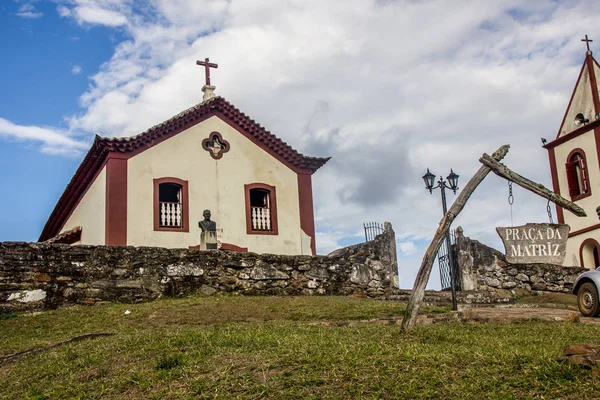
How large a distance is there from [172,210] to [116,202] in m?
1.88

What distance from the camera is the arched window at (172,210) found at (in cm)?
2242

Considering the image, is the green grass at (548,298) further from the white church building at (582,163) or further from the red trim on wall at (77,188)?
the red trim on wall at (77,188)

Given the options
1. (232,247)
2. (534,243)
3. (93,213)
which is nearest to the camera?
(534,243)

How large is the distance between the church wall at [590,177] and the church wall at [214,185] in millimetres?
12590

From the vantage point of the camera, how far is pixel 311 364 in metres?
7.29

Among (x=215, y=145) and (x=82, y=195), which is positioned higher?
(x=215, y=145)

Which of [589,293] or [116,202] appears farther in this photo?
[116,202]

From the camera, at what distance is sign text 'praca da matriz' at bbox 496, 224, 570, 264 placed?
21.2m

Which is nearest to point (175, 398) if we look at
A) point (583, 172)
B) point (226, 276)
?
point (226, 276)

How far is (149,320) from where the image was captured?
12742 mm

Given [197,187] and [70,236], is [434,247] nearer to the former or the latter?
[197,187]

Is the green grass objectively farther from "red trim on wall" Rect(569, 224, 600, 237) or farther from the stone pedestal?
the stone pedestal

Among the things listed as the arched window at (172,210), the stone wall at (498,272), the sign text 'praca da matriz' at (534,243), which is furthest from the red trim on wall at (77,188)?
the sign text 'praca da matriz' at (534,243)

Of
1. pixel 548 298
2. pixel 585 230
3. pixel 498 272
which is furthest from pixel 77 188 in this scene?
pixel 585 230
